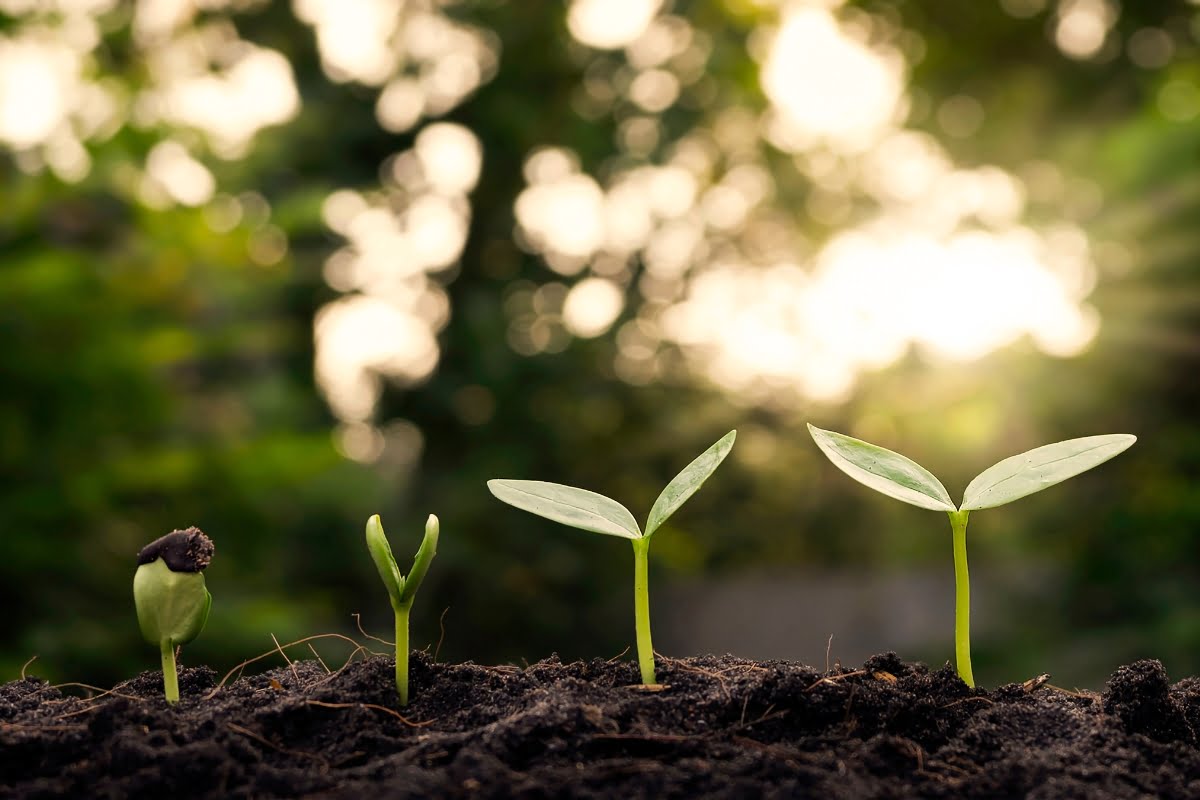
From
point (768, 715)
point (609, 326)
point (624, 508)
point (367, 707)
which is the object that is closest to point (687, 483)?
point (624, 508)

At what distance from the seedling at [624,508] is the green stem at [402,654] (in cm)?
11

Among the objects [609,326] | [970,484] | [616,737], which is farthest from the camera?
[609,326]

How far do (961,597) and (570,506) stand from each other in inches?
11.3

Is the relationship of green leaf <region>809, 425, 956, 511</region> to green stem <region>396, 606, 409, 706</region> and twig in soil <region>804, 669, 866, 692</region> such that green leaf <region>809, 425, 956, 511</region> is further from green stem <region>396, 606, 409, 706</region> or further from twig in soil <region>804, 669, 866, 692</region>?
green stem <region>396, 606, 409, 706</region>

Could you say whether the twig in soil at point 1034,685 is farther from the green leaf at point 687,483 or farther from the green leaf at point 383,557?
the green leaf at point 383,557

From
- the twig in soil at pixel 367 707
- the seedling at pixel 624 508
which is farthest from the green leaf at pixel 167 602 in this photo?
the seedling at pixel 624 508

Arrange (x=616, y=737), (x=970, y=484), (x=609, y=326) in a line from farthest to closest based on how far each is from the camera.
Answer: (x=609, y=326)
(x=970, y=484)
(x=616, y=737)

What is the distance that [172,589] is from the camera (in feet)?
2.36

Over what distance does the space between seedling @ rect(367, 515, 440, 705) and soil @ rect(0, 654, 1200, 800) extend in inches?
0.6

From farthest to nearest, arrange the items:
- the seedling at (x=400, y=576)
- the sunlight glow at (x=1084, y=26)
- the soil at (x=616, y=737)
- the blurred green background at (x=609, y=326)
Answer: the sunlight glow at (x=1084, y=26) < the blurred green background at (x=609, y=326) < the seedling at (x=400, y=576) < the soil at (x=616, y=737)

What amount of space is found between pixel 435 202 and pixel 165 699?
6.11 m

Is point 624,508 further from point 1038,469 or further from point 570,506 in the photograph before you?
point 1038,469

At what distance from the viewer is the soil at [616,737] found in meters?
0.58

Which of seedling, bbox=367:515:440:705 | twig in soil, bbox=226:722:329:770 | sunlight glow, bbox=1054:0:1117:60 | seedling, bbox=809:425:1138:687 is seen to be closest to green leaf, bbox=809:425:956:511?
seedling, bbox=809:425:1138:687
